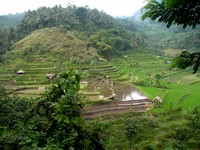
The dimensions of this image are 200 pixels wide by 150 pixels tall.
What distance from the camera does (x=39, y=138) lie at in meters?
2.89

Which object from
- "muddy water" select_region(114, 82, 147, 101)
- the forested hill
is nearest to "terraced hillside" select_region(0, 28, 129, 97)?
"muddy water" select_region(114, 82, 147, 101)

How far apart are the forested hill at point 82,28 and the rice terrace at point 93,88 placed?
20 cm

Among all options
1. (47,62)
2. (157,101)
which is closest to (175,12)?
(157,101)

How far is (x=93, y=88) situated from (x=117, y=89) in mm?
2721

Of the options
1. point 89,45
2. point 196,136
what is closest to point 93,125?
point 196,136

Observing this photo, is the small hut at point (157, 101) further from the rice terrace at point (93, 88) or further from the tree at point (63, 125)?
the tree at point (63, 125)

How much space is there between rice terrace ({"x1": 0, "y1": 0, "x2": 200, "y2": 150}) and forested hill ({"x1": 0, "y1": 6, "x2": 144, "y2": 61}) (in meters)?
0.20

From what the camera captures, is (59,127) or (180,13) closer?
(180,13)

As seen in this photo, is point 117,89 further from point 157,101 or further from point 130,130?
point 130,130

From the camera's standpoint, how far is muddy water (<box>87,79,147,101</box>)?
974 inches

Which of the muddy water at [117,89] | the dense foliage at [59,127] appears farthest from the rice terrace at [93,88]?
the muddy water at [117,89]

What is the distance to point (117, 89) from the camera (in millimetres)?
27328

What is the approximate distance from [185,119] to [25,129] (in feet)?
53.2

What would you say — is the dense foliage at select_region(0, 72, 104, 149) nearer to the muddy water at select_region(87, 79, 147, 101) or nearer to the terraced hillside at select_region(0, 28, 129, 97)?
the muddy water at select_region(87, 79, 147, 101)
